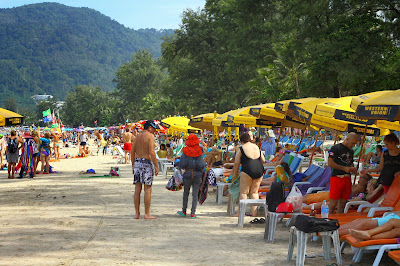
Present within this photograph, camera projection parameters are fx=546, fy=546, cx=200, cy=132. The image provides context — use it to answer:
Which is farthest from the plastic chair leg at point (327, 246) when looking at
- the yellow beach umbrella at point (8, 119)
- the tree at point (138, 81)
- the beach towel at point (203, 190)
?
the tree at point (138, 81)

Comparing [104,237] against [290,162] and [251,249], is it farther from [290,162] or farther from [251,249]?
[290,162]

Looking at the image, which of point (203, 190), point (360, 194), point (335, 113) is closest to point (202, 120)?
point (203, 190)

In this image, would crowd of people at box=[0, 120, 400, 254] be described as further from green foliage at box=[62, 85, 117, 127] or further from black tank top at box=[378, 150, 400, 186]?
green foliage at box=[62, 85, 117, 127]

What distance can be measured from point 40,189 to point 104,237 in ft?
25.1

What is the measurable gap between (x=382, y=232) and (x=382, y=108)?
1531 mm

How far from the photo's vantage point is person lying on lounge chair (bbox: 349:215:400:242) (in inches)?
222

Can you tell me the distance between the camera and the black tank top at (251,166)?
9219mm

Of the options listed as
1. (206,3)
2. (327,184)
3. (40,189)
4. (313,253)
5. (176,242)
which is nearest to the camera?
(313,253)

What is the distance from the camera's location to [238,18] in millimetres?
25781

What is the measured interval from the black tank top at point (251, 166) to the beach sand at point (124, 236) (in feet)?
2.80

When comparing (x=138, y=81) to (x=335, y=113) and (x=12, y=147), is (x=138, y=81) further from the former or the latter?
(x=335, y=113)

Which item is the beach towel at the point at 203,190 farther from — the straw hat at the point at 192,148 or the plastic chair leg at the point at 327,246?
the plastic chair leg at the point at 327,246

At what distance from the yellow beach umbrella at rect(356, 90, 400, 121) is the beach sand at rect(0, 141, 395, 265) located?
1665mm

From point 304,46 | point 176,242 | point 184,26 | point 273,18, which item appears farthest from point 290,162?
point 184,26
